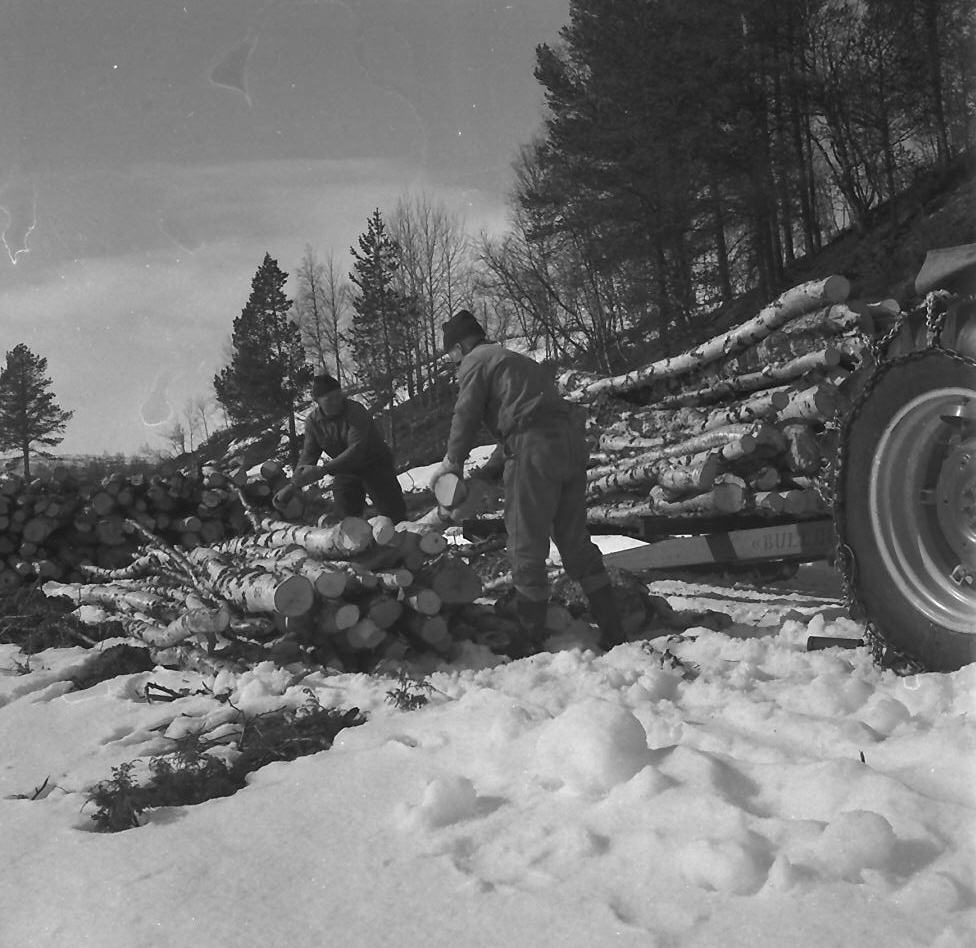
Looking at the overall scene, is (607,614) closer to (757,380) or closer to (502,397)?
(502,397)

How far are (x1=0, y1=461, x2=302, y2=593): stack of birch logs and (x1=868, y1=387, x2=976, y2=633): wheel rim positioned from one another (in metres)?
7.07

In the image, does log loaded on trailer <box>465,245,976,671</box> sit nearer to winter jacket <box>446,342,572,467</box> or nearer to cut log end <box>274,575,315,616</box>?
winter jacket <box>446,342,572,467</box>

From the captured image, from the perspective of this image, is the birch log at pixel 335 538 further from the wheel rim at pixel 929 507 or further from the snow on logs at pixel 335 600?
the wheel rim at pixel 929 507

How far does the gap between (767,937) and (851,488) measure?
2.20 m

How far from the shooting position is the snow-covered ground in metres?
1.83

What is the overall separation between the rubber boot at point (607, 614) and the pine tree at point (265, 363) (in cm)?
3040

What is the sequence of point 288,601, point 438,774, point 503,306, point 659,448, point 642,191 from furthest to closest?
point 503,306
point 642,191
point 659,448
point 288,601
point 438,774

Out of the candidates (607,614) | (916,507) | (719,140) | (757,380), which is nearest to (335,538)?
(607,614)

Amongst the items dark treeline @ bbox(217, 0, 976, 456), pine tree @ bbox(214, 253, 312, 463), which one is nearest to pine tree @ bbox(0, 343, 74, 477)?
pine tree @ bbox(214, 253, 312, 463)

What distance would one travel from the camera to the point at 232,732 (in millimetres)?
3480

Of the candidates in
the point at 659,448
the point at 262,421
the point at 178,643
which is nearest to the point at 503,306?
the point at 262,421

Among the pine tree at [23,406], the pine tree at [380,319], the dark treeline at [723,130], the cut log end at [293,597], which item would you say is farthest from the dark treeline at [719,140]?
the pine tree at [23,406]

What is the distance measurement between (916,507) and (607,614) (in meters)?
1.90

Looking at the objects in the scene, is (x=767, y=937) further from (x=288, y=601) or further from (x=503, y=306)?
(x=503, y=306)
